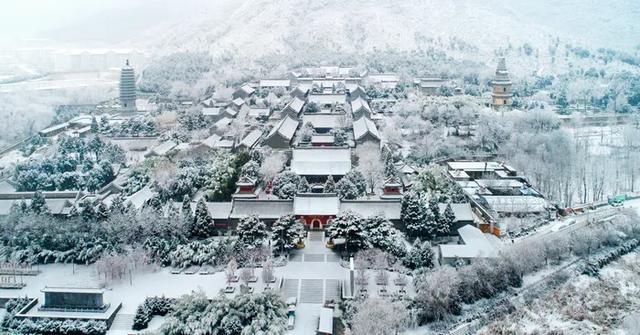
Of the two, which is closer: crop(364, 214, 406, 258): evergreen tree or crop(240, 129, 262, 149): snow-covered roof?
crop(364, 214, 406, 258): evergreen tree

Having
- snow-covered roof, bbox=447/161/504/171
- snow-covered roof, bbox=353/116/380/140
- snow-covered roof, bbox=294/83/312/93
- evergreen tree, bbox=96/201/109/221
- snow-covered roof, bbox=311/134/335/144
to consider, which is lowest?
evergreen tree, bbox=96/201/109/221

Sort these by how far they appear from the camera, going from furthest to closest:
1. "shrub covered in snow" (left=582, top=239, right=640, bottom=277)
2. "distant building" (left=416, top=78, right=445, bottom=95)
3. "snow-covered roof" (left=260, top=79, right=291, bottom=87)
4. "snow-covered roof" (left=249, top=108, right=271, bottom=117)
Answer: "snow-covered roof" (left=260, top=79, right=291, bottom=87) → "distant building" (left=416, top=78, right=445, bottom=95) → "snow-covered roof" (left=249, top=108, right=271, bottom=117) → "shrub covered in snow" (left=582, top=239, right=640, bottom=277)

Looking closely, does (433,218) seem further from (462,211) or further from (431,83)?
(431,83)

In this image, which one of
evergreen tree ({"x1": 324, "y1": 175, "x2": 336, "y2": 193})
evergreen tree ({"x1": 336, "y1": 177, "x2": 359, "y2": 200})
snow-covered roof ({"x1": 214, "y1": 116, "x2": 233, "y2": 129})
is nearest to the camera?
evergreen tree ({"x1": 336, "y1": 177, "x2": 359, "y2": 200})

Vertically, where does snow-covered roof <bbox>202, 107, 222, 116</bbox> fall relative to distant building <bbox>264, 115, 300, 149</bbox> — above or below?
above

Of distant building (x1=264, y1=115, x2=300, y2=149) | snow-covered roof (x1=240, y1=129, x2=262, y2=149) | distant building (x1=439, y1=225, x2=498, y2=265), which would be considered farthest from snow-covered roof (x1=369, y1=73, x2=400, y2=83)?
distant building (x1=439, y1=225, x2=498, y2=265)

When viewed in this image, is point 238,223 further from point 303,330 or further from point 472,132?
point 472,132

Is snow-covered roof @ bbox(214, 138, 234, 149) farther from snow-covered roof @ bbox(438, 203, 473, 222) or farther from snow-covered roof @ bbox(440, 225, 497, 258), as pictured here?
snow-covered roof @ bbox(440, 225, 497, 258)

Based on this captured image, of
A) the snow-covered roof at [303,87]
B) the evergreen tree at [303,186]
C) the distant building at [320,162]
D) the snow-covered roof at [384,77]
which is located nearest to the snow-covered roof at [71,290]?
the evergreen tree at [303,186]
